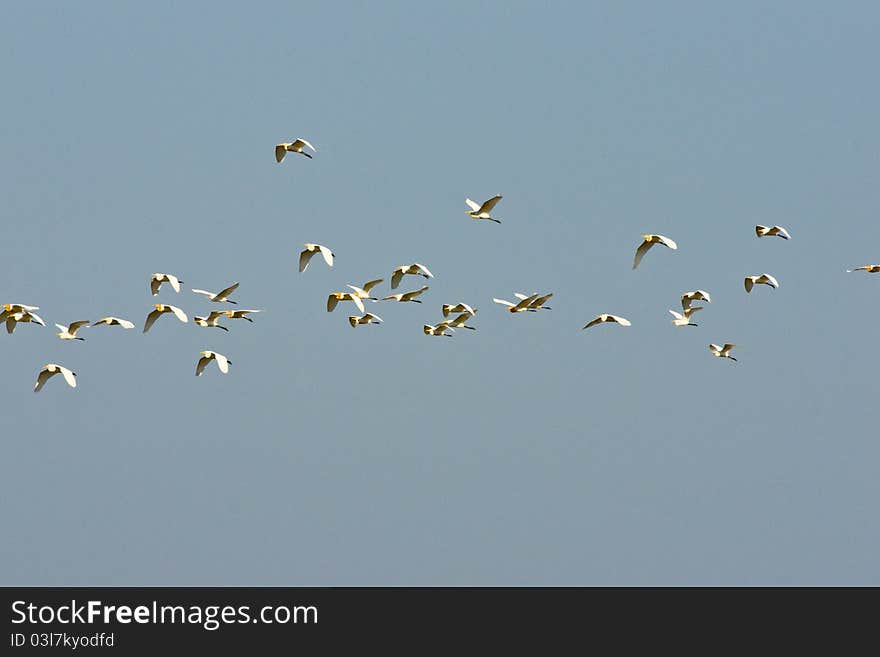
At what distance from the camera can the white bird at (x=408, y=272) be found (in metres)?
76.3

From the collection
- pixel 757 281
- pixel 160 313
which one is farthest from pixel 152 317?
pixel 757 281

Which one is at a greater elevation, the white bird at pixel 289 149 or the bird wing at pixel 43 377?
the white bird at pixel 289 149

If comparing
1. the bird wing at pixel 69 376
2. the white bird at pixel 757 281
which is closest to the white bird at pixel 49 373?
the bird wing at pixel 69 376

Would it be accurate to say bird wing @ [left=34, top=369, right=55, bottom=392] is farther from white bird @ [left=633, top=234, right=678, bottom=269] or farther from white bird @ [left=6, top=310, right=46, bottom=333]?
white bird @ [left=633, top=234, right=678, bottom=269]

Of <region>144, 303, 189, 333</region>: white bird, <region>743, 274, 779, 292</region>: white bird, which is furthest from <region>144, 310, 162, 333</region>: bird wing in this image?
<region>743, 274, 779, 292</region>: white bird

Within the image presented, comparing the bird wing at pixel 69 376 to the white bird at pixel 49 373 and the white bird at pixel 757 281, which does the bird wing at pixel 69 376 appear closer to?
the white bird at pixel 49 373

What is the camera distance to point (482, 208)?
72.8 meters

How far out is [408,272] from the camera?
7725 cm

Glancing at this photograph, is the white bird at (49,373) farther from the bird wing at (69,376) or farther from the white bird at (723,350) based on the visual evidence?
the white bird at (723,350)
